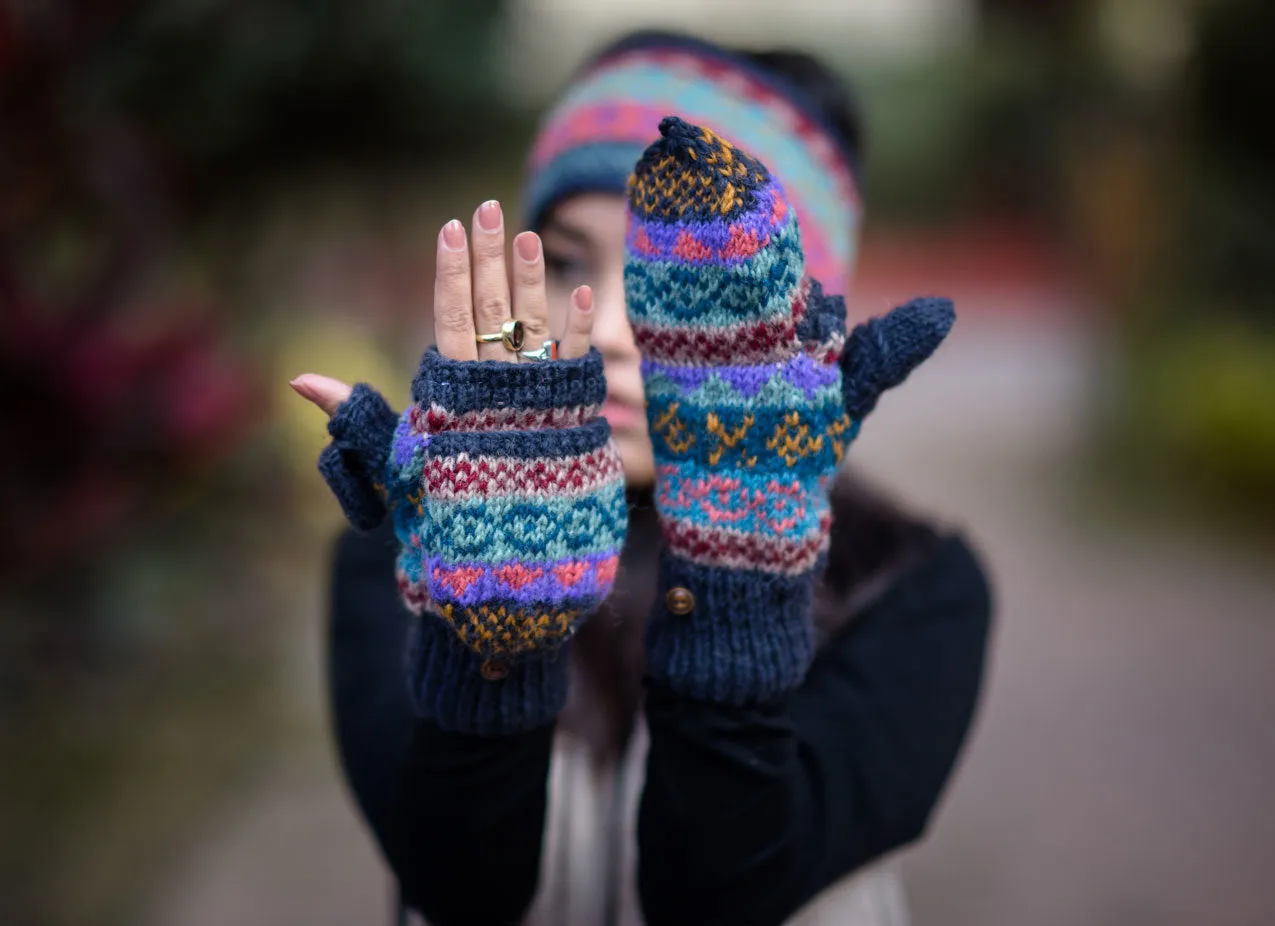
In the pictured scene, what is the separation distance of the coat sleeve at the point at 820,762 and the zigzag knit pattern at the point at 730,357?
0.18 meters

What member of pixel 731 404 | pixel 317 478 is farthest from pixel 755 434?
pixel 317 478

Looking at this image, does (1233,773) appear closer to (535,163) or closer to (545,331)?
(535,163)

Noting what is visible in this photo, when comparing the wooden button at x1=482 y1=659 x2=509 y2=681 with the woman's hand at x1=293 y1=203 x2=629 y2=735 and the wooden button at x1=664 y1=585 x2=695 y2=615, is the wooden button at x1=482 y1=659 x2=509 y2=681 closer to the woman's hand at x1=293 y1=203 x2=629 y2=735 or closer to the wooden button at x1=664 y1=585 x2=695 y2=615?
the woman's hand at x1=293 y1=203 x2=629 y2=735

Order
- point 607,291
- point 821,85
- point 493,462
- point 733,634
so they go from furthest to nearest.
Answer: point 821,85 < point 607,291 < point 733,634 < point 493,462

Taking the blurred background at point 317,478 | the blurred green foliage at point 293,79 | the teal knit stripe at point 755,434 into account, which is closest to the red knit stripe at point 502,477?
the teal knit stripe at point 755,434

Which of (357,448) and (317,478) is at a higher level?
(317,478)

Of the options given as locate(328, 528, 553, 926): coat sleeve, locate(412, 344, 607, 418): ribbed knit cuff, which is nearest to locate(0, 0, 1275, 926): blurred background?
locate(412, 344, 607, 418): ribbed knit cuff

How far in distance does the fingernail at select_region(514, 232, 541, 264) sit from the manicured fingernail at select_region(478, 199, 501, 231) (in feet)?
0.07

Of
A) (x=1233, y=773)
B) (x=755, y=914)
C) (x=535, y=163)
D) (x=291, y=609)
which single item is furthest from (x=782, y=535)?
(x=291, y=609)

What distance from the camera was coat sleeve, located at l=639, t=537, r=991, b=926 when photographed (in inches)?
38.9

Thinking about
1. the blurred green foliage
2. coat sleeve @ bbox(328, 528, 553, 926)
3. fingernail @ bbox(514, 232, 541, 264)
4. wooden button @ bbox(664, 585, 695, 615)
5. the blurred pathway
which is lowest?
the blurred pathway

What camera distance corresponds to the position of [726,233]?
2.85 ft

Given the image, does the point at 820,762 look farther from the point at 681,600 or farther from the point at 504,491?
the point at 504,491

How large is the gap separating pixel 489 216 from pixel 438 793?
0.52m
